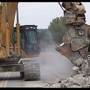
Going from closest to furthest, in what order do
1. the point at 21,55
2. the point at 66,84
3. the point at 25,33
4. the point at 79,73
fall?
the point at 66,84, the point at 79,73, the point at 21,55, the point at 25,33

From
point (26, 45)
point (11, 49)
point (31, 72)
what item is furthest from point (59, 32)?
point (31, 72)

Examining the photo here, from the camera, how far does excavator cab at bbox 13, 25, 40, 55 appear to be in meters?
18.5

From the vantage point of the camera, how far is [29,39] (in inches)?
752

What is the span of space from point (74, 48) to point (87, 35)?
77 cm

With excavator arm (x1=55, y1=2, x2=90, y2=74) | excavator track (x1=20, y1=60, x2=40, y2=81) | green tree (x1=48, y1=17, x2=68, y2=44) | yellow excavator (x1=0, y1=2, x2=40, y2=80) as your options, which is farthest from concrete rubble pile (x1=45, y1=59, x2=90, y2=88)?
green tree (x1=48, y1=17, x2=68, y2=44)

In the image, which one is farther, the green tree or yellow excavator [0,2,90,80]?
the green tree

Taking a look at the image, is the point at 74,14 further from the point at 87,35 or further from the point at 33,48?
the point at 33,48

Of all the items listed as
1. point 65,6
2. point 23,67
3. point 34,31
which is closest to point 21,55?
point 23,67

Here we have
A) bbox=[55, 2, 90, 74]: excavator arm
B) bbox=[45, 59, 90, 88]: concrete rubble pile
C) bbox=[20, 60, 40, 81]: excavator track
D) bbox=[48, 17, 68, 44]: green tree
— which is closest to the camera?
bbox=[45, 59, 90, 88]: concrete rubble pile

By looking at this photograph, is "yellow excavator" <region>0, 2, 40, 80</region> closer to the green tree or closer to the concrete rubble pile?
the concrete rubble pile

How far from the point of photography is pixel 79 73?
13.8m

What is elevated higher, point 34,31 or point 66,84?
point 34,31

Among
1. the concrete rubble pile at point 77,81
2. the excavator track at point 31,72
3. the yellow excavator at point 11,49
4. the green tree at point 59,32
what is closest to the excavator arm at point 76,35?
the concrete rubble pile at point 77,81

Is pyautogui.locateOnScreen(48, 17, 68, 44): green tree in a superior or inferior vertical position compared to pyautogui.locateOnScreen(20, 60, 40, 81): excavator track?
superior
